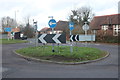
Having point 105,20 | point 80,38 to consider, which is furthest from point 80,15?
point 80,38

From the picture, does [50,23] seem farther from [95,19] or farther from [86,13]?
[86,13]

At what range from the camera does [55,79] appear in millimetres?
6336

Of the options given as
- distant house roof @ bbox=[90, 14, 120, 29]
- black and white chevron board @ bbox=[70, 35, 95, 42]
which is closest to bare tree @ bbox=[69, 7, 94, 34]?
distant house roof @ bbox=[90, 14, 120, 29]

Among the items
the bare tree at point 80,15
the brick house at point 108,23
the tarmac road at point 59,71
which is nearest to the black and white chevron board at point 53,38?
the tarmac road at point 59,71

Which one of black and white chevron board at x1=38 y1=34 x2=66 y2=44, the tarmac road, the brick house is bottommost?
the tarmac road

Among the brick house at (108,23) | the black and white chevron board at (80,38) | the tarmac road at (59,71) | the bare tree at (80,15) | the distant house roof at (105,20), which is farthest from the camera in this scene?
the bare tree at (80,15)

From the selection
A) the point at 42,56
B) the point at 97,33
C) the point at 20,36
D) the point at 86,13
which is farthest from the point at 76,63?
the point at 86,13

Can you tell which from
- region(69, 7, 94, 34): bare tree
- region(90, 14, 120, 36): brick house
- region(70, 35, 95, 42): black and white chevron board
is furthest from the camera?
region(69, 7, 94, 34): bare tree

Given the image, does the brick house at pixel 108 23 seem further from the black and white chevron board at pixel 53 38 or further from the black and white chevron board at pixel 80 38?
the black and white chevron board at pixel 53 38

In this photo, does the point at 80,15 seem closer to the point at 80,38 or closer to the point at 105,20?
the point at 105,20

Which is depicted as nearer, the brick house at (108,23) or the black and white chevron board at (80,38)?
the black and white chevron board at (80,38)

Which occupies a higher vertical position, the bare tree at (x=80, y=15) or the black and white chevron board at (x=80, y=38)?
the bare tree at (x=80, y=15)

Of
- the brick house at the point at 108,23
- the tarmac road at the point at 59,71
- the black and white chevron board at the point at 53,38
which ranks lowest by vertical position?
the tarmac road at the point at 59,71

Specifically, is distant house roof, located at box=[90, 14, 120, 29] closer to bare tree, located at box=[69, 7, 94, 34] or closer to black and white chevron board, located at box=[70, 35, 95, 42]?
bare tree, located at box=[69, 7, 94, 34]
